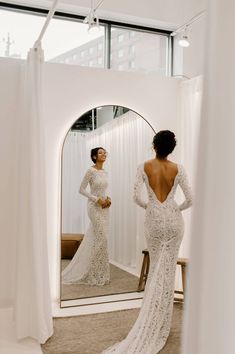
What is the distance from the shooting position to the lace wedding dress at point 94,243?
3.85m

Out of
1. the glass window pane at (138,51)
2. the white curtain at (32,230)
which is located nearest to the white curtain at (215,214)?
the white curtain at (32,230)

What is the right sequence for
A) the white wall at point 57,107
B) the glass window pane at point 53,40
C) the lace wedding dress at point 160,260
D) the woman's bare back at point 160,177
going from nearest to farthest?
the lace wedding dress at point 160,260 < the woman's bare back at point 160,177 < the white wall at point 57,107 < the glass window pane at point 53,40

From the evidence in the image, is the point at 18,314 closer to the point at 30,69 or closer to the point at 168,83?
the point at 30,69

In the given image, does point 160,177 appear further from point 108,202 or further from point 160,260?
point 108,202

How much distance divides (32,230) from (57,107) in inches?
58.3

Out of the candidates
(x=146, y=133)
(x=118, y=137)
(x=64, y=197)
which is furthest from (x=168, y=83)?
(x=64, y=197)

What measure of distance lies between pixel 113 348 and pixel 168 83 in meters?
2.79

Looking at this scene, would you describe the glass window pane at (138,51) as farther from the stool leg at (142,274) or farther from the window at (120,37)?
the stool leg at (142,274)

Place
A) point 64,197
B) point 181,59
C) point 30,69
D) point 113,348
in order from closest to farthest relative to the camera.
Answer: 1. point 113,348
2. point 30,69
3. point 64,197
4. point 181,59

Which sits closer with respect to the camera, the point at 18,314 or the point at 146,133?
the point at 18,314

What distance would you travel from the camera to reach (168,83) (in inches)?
168

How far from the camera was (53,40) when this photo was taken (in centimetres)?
432

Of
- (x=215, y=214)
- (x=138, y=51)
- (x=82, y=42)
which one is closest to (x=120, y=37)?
(x=138, y=51)

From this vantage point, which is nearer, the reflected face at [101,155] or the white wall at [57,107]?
the white wall at [57,107]
